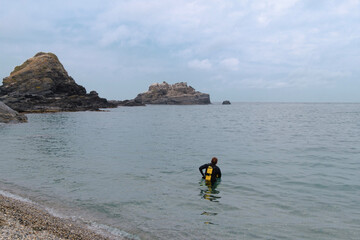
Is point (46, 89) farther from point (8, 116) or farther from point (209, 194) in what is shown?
point (209, 194)

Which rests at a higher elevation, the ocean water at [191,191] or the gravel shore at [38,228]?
the gravel shore at [38,228]

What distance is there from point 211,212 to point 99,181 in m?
6.57

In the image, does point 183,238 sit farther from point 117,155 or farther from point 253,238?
point 117,155

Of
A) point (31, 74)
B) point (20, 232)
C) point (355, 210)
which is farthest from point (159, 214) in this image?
point (31, 74)

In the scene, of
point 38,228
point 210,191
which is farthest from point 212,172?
point 38,228

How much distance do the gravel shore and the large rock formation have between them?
78.5m

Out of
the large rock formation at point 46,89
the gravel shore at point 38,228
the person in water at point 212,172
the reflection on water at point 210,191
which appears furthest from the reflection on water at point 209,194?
the large rock formation at point 46,89

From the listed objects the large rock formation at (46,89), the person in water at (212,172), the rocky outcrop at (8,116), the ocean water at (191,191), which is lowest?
the ocean water at (191,191)

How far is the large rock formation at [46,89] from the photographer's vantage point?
86.0 metres

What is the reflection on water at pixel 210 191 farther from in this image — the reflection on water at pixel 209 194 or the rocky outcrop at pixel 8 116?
the rocky outcrop at pixel 8 116

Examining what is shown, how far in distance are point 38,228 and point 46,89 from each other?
101 meters

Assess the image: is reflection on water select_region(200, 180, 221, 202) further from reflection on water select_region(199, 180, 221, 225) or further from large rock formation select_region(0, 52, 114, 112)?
large rock formation select_region(0, 52, 114, 112)

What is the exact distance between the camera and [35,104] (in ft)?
269

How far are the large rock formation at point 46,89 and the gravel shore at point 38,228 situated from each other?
257ft
